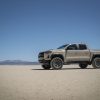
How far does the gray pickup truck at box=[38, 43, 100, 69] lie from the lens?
20094 mm

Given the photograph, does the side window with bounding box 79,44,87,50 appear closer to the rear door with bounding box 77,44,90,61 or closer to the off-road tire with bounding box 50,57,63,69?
the rear door with bounding box 77,44,90,61

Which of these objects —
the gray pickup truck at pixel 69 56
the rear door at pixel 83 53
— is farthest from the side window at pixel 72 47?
the rear door at pixel 83 53

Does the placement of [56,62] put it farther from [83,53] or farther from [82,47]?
[82,47]

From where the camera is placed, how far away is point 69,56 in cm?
2092

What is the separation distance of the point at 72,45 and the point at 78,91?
13.3m

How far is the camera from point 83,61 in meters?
21.6

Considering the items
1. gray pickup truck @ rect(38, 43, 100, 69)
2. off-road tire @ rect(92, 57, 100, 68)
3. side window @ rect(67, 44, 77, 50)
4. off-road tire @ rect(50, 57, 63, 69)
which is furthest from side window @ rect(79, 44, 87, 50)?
off-road tire @ rect(50, 57, 63, 69)

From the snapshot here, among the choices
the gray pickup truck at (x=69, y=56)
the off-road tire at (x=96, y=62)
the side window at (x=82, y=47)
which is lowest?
the off-road tire at (x=96, y=62)

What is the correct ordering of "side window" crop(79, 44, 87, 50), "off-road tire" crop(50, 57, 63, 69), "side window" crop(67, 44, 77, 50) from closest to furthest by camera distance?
"off-road tire" crop(50, 57, 63, 69)
"side window" crop(67, 44, 77, 50)
"side window" crop(79, 44, 87, 50)

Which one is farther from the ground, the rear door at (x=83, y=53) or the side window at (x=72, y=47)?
the side window at (x=72, y=47)

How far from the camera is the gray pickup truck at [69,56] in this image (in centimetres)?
2009

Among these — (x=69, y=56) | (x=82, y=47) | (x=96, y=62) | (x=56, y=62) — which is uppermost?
(x=82, y=47)

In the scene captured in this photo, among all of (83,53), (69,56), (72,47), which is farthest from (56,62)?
(83,53)

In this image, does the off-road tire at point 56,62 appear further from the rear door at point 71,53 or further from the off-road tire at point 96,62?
the off-road tire at point 96,62
